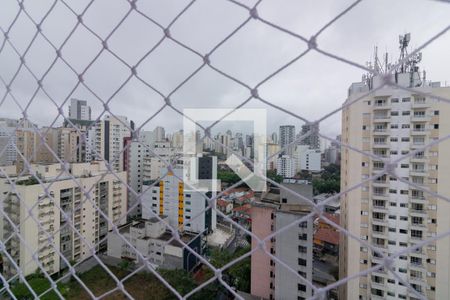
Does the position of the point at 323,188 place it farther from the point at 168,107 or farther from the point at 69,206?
the point at 168,107

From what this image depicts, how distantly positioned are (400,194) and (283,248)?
1.48 meters

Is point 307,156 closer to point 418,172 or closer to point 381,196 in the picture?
point 381,196

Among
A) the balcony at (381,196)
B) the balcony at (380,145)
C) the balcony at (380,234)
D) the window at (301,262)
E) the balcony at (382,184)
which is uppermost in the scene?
the balcony at (380,145)

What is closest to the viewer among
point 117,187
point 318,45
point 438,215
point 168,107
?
point 318,45

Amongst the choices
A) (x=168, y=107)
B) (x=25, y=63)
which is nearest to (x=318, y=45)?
(x=168, y=107)

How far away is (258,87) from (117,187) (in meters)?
5.11

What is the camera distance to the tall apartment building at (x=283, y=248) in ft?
8.55

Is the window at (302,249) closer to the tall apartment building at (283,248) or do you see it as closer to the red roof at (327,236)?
the tall apartment building at (283,248)

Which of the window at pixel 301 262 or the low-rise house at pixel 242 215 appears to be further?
the low-rise house at pixel 242 215

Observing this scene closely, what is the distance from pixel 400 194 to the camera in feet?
9.81

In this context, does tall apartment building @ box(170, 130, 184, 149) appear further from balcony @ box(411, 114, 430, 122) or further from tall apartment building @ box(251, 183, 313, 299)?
balcony @ box(411, 114, 430, 122)

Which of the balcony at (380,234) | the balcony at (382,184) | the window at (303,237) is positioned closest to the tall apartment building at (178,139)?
the window at (303,237)

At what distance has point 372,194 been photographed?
3.06 meters

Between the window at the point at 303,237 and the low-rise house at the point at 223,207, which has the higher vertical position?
the low-rise house at the point at 223,207
